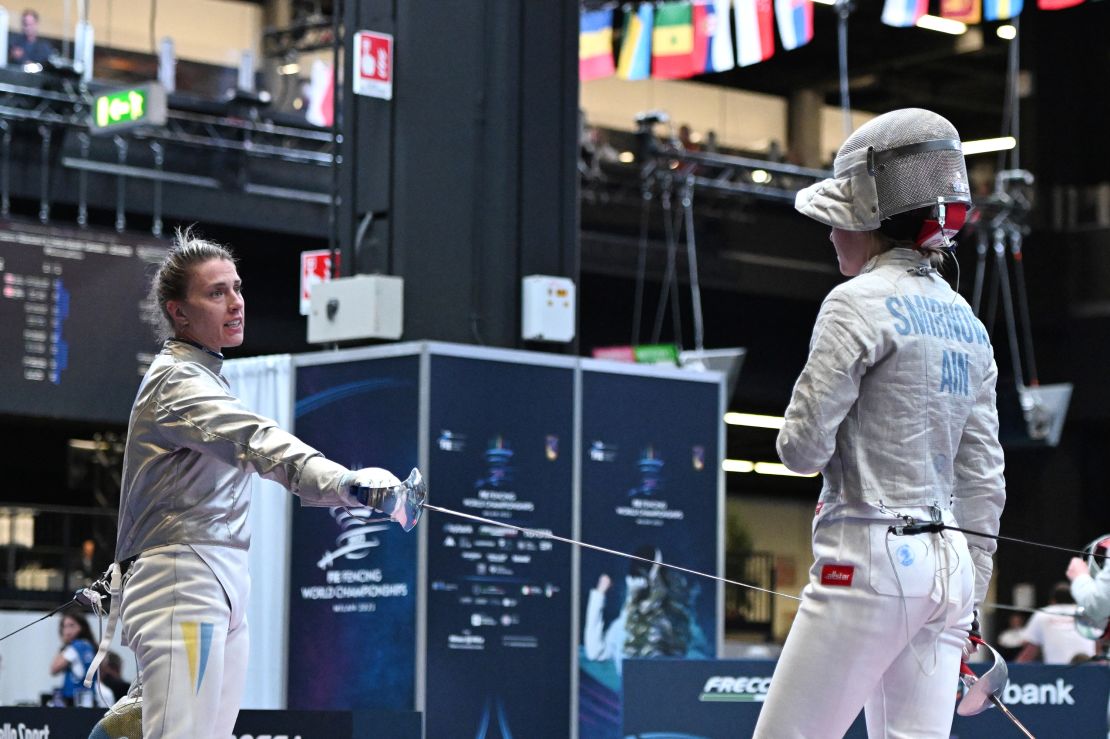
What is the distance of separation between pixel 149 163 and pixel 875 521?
1150 cm

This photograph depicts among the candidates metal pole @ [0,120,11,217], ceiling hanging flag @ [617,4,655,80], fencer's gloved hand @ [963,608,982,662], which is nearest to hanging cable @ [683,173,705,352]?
ceiling hanging flag @ [617,4,655,80]

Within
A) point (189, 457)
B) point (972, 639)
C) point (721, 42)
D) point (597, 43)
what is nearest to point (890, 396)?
point (972, 639)

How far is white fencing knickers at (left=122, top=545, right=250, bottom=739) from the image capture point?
3.50 m

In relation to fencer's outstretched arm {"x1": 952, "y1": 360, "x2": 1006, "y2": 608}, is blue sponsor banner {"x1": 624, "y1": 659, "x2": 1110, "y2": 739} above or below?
below

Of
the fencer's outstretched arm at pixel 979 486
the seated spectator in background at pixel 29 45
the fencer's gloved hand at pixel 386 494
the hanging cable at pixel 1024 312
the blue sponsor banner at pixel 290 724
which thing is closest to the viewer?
the fencer's gloved hand at pixel 386 494

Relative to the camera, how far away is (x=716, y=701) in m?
5.97

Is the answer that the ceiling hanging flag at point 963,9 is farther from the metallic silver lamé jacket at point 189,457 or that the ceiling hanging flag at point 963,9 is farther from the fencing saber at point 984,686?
the metallic silver lamé jacket at point 189,457

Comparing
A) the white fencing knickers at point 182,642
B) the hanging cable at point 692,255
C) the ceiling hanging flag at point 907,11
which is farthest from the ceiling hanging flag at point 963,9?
the white fencing knickers at point 182,642

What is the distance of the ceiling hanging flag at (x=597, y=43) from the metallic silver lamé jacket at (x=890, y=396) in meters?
11.3

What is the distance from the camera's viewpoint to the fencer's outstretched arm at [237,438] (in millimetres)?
3391

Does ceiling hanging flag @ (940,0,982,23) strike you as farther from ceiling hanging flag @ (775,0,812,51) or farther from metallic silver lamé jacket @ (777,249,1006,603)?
metallic silver lamé jacket @ (777,249,1006,603)

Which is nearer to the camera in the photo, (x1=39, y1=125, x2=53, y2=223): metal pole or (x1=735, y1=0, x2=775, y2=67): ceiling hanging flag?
(x1=735, y1=0, x2=775, y2=67): ceiling hanging flag

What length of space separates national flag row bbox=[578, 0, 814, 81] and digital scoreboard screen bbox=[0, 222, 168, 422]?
403 cm

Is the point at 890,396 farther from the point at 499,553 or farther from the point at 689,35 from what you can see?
the point at 689,35
